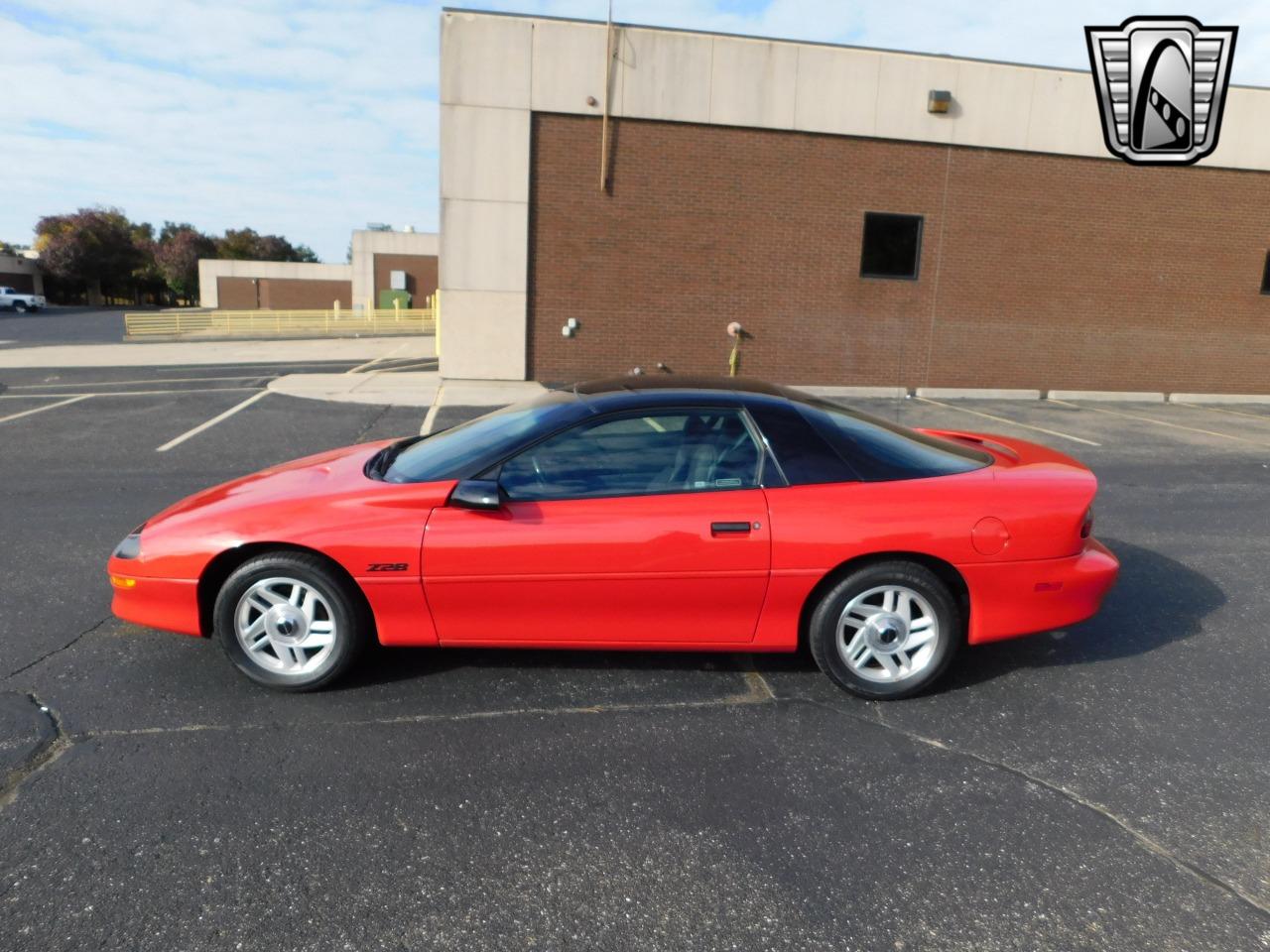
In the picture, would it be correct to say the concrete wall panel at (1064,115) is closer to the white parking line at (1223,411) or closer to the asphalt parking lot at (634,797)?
the white parking line at (1223,411)

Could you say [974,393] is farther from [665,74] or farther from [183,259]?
[183,259]

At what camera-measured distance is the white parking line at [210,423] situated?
31.0 feet

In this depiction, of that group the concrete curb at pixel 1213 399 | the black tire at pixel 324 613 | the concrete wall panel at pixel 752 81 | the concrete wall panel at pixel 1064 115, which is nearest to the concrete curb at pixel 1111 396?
the concrete curb at pixel 1213 399

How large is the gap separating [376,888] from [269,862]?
36cm

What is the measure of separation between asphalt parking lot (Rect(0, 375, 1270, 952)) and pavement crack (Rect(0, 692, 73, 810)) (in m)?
0.01

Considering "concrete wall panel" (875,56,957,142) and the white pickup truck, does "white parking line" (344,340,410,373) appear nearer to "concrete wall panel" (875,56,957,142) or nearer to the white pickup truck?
"concrete wall panel" (875,56,957,142)

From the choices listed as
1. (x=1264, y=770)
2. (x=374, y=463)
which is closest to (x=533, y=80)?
(x=374, y=463)

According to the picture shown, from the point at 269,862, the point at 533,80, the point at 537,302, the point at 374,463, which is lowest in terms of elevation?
the point at 269,862

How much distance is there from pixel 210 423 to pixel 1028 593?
32.7 feet

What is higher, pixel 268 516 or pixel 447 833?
pixel 268 516

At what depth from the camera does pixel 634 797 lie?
3.00 m

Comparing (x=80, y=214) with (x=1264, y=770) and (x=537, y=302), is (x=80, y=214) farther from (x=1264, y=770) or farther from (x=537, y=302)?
(x=1264, y=770)

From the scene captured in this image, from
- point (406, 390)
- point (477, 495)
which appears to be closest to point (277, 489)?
point (477, 495)

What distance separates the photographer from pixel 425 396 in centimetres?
1398
